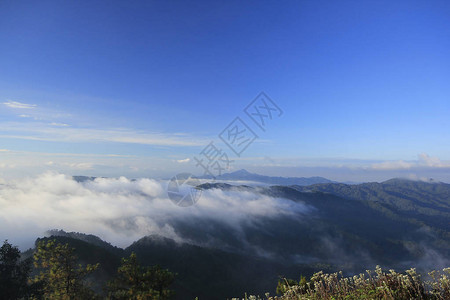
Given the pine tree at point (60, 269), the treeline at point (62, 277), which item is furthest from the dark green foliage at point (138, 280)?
the pine tree at point (60, 269)

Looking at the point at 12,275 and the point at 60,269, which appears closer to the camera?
the point at 60,269

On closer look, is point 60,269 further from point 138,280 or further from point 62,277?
point 138,280

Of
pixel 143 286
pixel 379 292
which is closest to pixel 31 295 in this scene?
pixel 143 286

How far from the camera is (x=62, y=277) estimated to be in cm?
2044

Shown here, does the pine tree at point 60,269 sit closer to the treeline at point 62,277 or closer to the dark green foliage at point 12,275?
the treeline at point 62,277

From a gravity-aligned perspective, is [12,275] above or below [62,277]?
below

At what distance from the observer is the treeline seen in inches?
698

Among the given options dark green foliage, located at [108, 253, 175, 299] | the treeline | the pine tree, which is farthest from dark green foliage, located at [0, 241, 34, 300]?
dark green foliage, located at [108, 253, 175, 299]

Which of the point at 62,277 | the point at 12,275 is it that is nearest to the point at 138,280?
the point at 62,277

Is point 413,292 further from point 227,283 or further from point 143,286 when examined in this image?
point 227,283

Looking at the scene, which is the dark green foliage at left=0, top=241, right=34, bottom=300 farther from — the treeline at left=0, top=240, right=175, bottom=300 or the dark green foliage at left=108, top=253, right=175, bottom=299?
the dark green foliage at left=108, top=253, right=175, bottom=299

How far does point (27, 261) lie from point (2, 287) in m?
3.37

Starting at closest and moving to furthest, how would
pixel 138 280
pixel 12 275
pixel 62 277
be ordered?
pixel 138 280, pixel 62 277, pixel 12 275

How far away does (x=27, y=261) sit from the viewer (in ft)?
74.3
